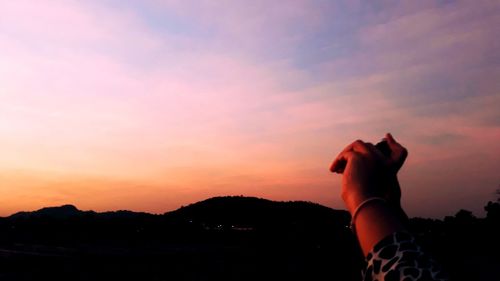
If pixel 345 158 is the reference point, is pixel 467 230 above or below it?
above

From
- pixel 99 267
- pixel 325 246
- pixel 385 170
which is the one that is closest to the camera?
pixel 385 170

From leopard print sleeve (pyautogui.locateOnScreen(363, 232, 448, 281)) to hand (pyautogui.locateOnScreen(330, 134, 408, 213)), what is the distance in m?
0.16

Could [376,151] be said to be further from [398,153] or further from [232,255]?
[232,255]

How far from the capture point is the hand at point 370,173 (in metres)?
1.42

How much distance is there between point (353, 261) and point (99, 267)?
33.6 ft

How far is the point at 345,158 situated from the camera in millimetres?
1602

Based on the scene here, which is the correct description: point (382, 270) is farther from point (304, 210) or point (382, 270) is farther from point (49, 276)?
point (304, 210)

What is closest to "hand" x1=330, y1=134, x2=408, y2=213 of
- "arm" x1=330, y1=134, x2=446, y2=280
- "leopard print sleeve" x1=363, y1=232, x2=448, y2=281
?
"arm" x1=330, y1=134, x2=446, y2=280

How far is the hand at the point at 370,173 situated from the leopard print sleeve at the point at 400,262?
0.54 ft

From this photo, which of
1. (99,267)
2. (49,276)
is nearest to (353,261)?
(99,267)

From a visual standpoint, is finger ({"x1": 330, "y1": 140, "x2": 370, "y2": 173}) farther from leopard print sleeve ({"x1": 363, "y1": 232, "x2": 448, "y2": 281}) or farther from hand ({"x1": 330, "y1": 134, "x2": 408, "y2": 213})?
leopard print sleeve ({"x1": 363, "y1": 232, "x2": 448, "y2": 281})

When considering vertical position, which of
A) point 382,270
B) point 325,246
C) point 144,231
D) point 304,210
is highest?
point 304,210

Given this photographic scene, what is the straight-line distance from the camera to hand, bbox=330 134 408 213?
1.42 m

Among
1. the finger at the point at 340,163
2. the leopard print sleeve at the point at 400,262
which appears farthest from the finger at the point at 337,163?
the leopard print sleeve at the point at 400,262
